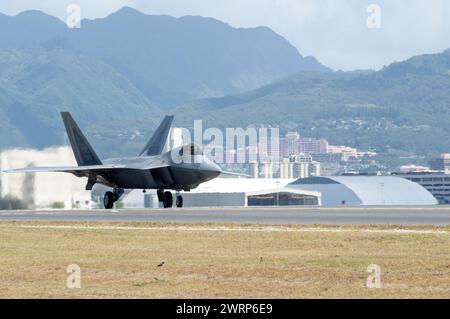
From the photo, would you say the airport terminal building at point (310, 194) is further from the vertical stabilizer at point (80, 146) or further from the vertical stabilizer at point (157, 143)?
the vertical stabilizer at point (80, 146)

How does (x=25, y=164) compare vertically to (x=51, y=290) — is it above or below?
above

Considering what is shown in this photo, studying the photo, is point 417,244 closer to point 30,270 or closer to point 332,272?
point 332,272

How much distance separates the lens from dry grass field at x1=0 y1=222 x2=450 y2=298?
82.0ft

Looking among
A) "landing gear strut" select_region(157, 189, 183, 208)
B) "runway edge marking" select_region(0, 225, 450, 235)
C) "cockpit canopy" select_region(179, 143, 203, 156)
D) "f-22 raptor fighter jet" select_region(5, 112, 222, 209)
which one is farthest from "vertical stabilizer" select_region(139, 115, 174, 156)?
"runway edge marking" select_region(0, 225, 450, 235)

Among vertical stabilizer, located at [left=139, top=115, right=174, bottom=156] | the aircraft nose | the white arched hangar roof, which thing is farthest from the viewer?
the white arched hangar roof

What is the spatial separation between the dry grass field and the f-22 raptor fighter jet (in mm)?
27230

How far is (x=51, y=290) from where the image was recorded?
25281 mm

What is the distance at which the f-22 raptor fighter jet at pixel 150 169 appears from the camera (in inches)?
2916

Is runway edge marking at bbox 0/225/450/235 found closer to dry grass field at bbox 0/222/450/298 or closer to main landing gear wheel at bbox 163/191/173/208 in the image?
dry grass field at bbox 0/222/450/298

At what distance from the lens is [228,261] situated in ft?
103

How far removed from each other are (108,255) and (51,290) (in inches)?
339

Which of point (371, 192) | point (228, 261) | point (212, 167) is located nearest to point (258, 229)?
point (228, 261)

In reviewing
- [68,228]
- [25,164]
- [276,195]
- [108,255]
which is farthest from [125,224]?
[276,195]

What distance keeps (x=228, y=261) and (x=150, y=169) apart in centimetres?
4449
